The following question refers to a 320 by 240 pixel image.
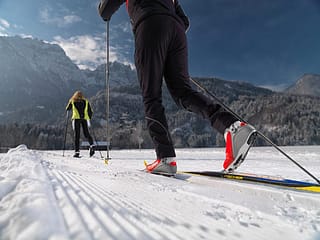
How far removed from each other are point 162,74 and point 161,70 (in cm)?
4

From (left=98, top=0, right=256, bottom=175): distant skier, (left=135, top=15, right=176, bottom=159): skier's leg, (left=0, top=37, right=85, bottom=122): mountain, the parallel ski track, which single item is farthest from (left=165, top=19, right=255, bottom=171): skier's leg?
(left=0, top=37, right=85, bottom=122): mountain

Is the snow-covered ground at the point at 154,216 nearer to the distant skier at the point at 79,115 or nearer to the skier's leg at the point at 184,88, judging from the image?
the skier's leg at the point at 184,88

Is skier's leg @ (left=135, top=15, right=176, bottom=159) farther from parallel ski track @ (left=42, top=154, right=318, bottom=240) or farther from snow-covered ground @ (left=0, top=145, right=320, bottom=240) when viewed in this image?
parallel ski track @ (left=42, top=154, right=318, bottom=240)

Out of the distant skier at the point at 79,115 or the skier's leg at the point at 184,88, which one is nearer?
the skier's leg at the point at 184,88

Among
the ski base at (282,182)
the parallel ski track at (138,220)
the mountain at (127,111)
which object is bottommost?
the ski base at (282,182)

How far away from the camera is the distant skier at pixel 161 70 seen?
158cm

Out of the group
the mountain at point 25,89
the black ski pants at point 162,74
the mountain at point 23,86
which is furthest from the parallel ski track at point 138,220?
the mountain at point 23,86

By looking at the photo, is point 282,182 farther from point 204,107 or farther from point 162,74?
point 162,74

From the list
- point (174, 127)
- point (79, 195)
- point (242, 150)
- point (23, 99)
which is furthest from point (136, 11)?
point (23, 99)

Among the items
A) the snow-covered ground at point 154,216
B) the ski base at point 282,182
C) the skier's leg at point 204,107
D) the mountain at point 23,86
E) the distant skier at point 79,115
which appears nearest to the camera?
the snow-covered ground at point 154,216

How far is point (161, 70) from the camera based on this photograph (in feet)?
5.48

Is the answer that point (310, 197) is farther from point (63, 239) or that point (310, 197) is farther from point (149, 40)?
point (149, 40)

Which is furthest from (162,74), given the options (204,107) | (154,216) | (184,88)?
(154,216)

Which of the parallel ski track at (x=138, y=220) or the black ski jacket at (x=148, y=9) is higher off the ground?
the black ski jacket at (x=148, y=9)
